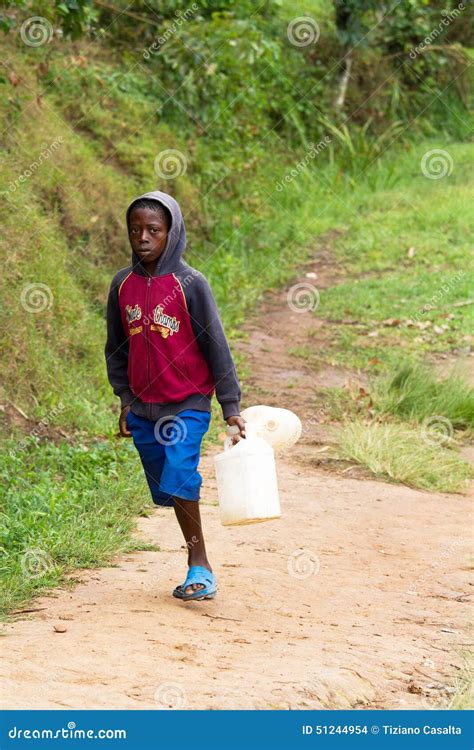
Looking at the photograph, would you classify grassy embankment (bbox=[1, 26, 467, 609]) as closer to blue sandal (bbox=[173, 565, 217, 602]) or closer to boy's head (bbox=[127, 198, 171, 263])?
blue sandal (bbox=[173, 565, 217, 602])

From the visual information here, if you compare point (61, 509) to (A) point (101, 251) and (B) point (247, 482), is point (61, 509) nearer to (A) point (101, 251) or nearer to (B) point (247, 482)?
(B) point (247, 482)

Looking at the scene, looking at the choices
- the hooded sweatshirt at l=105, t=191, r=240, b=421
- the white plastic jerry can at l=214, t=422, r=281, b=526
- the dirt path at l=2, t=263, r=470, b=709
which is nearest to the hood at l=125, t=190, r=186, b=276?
the hooded sweatshirt at l=105, t=191, r=240, b=421

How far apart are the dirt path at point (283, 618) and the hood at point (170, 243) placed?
1328mm

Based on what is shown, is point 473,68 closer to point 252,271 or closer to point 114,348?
point 252,271

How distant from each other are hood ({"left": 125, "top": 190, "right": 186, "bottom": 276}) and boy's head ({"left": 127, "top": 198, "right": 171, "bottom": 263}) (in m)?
0.02

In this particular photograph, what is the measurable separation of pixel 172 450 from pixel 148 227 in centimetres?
86

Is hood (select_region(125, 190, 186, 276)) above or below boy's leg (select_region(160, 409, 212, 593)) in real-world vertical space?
above

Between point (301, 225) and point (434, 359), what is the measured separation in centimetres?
403

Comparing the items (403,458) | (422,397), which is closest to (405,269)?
(422,397)

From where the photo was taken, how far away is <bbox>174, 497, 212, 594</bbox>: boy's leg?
14.7 feet

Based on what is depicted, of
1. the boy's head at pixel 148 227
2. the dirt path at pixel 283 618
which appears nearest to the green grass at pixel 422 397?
the dirt path at pixel 283 618

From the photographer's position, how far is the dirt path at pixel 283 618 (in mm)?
3619

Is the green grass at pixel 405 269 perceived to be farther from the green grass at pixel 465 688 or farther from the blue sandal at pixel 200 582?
the green grass at pixel 465 688

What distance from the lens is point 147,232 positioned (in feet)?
14.4
